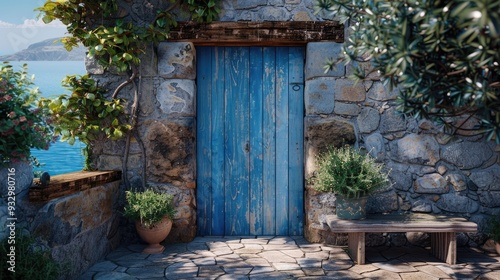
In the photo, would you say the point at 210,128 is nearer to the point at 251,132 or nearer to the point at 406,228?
the point at 251,132

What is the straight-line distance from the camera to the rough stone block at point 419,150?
438 cm

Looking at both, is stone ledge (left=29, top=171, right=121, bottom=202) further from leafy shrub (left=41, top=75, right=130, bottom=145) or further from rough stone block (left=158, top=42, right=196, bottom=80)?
rough stone block (left=158, top=42, right=196, bottom=80)

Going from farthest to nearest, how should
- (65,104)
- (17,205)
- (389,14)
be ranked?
1. (65,104)
2. (17,205)
3. (389,14)

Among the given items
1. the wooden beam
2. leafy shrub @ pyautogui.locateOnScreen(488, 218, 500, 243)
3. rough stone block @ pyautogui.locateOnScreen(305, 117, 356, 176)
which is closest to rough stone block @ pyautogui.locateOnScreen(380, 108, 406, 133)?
rough stone block @ pyautogui.locateOnScreen(305, 117, 356, 176)

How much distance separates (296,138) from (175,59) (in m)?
1.44

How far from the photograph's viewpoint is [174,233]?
4496 millimetres

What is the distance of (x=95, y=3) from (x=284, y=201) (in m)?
2.67

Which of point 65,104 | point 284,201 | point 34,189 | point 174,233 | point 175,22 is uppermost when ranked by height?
point 175,22

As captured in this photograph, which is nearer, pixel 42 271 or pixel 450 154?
pixel 42 271

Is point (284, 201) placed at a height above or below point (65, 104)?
below

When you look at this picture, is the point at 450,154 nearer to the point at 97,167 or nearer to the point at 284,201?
the point at 284,201

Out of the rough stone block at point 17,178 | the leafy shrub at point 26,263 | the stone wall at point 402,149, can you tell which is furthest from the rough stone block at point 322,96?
the leafy shrub at point 26,263

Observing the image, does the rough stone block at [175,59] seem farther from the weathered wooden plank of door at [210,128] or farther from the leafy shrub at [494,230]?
the leafy shrub at [494,230]

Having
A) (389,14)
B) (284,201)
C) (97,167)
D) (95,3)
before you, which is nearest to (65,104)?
(97,167)
